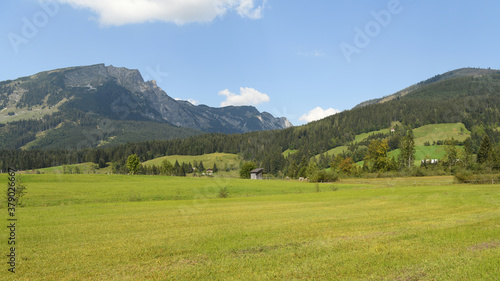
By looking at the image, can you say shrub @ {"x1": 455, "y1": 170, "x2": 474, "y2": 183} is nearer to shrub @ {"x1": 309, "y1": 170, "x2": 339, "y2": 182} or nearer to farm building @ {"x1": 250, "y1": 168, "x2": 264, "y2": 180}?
shrub @ {"x1": 309, "y1": 170, "x2": 339, "y2": 182}

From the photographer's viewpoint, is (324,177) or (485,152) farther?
(485,152)

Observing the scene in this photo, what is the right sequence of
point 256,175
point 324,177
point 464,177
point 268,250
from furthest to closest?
point 256,175 < point 324,177 < point 464,177 < point 268,250

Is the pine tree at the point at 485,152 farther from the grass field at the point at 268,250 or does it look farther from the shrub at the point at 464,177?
the grass field at the point at 268,250

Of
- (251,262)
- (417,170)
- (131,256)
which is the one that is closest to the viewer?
(251,262)

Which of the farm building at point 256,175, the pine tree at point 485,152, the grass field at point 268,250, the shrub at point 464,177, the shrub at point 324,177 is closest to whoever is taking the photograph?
the grass field at point 268,250

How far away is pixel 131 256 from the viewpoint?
1417 cm

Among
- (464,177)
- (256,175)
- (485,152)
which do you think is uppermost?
(485,152)

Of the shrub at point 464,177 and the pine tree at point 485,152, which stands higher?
the pine tree at point 485,152

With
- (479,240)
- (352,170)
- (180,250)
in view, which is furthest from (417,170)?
(180,250)

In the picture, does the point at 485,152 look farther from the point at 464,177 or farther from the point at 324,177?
the point at 324,177

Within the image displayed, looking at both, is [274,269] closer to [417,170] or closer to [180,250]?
[180,250]

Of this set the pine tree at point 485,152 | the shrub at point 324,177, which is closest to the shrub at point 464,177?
the shrub at point 324,177

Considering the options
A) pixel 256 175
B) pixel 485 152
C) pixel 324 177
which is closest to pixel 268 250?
pixel 324 177

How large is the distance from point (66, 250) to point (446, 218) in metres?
25.0
